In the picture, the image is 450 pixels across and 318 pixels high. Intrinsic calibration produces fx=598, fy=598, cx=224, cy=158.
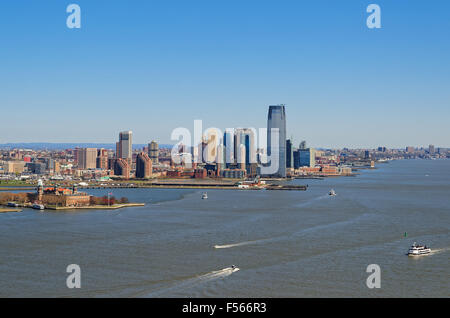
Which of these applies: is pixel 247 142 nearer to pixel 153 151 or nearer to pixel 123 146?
pixel 123 146

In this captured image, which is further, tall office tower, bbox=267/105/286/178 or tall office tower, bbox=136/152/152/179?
tall office tower, bbox=267/105/286/178

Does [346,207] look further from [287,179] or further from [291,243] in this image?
[287,179]

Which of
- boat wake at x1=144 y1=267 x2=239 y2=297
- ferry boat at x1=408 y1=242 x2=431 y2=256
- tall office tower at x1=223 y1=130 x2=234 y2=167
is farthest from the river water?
tall office tower at x1=223 y1=130 x2=234 y2=167

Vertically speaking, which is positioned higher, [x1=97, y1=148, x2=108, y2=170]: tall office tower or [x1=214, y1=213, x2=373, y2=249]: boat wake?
[x1=97, y1=148, x2=108, y2=170]: tall office tower

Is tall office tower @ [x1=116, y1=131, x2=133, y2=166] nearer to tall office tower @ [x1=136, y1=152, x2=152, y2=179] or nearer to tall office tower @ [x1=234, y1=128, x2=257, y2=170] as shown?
tall office tower @ [x1=234, y1=128, x2=257, y2=170]

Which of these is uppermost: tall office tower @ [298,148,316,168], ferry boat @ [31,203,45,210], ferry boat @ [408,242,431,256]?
tall office tower @ [298,148,316,168]

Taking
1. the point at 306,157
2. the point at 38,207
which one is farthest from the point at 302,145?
the point at 38,207

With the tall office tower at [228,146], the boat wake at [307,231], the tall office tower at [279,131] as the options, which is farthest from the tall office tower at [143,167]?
the boat wake at [307,231]

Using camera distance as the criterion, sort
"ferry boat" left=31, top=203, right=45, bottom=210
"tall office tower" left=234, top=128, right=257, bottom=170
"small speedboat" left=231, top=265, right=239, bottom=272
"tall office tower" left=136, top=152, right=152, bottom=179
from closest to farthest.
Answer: "small speedboat" left=231, top=265, right=239, bottom=272 → "ferry boat" left=31, top=203, right=45, bottom=210 → "tall office tower" left=136, top=152, right=152, bottom=179 → "tall office tower" left=234, top=128, right=257, bottom=170

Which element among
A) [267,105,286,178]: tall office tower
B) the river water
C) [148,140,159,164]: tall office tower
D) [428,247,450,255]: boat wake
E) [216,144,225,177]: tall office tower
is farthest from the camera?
[148,140,159,164]: tall office tower
